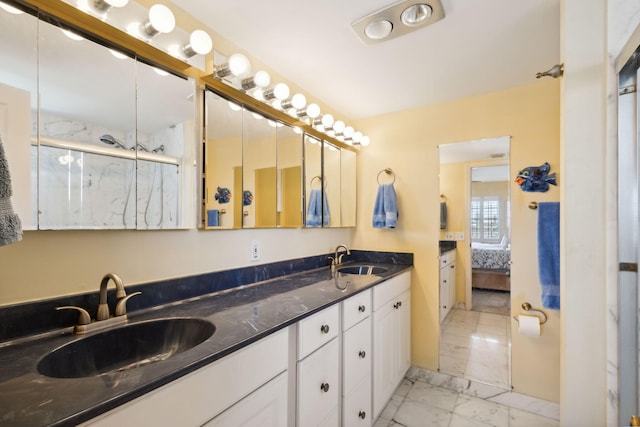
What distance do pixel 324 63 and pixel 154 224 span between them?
1314 millimetres

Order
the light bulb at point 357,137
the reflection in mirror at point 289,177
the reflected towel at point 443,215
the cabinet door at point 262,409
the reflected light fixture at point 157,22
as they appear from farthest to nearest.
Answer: the light bulb at point 357,137 < the reflected towel at point 443,215 < the reflection in mirror at point 289,177 < the reflected light fixture at point 157,22 < the cabinet door at point 262,409

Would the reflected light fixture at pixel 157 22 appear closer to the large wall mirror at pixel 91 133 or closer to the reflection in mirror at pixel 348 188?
the large wall mirror at pixel 91 133

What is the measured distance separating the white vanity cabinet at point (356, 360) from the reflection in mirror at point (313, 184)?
0.73 meters

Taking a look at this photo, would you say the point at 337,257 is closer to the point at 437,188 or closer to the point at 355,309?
the point at 355,309

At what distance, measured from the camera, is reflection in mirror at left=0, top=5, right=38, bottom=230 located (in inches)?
33.6

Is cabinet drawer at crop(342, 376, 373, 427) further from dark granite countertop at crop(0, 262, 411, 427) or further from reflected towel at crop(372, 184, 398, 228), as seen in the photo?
reflected towel at crop(372, 184, 398, 228)

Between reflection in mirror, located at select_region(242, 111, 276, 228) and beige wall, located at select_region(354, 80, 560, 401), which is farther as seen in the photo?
beige wall, located at select_region(354, 80, 560, 401)

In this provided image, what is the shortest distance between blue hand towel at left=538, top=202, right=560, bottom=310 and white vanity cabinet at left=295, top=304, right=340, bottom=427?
131 centimetres

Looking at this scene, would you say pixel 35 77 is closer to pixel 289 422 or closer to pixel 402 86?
pixel 289 422

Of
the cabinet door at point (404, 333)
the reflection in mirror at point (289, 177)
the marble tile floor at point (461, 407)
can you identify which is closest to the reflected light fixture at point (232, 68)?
the reflection in mirror at point (289, 177)

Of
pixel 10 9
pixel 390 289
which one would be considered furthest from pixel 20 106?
pixel 390 289

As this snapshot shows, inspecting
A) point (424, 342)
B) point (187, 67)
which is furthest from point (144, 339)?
point (424, 342)

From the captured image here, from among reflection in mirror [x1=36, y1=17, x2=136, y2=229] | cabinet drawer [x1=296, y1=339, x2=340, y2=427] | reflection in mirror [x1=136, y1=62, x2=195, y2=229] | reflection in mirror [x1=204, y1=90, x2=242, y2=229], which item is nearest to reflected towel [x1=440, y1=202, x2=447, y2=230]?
cabinet drawer [x1=296, y1=339, x2=340, y2=427]

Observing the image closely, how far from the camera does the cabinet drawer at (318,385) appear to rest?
1.12 metres
